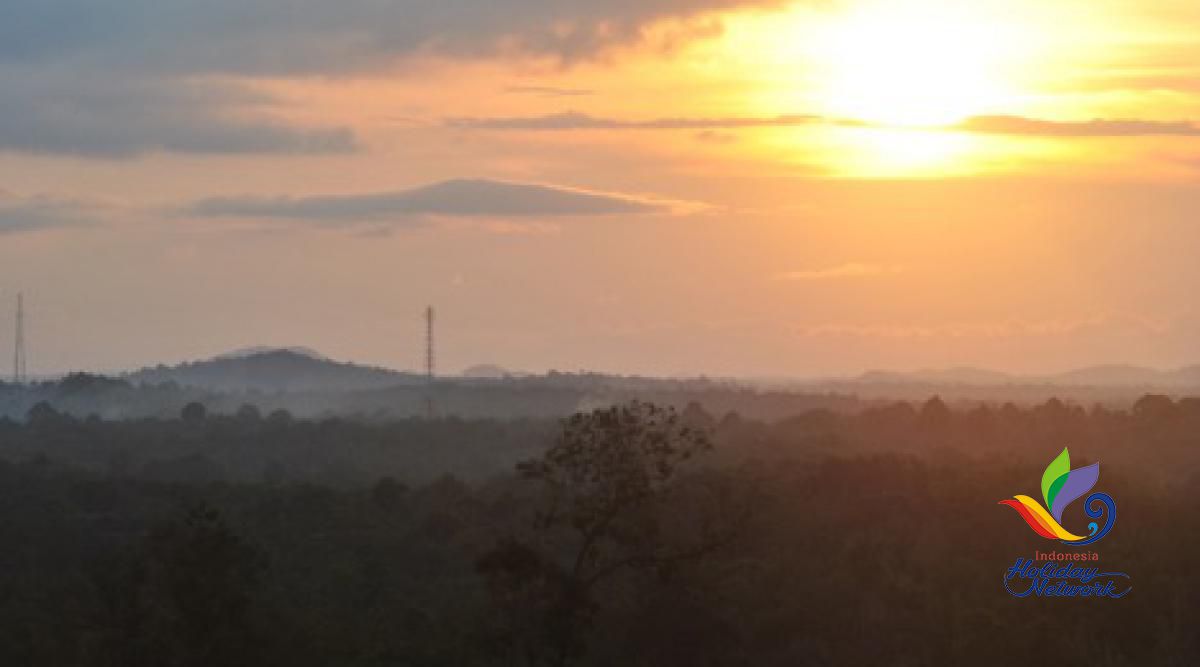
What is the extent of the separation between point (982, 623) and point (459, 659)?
67.9 feet

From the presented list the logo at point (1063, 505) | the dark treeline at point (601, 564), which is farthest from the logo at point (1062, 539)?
the dark treeline at point (601, 564)

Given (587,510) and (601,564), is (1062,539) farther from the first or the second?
(587,510)

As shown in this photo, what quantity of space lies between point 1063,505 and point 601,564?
27.9 m

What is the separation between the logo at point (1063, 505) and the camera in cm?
8625

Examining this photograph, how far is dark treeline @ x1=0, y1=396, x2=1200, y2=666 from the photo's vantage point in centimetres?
5712

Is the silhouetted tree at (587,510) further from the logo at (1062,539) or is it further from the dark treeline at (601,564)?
the logo at (1062,539)

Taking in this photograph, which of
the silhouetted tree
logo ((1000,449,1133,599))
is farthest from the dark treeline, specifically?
logo ((1000,449,1133,599))

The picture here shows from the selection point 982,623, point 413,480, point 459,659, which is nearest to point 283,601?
point 459,659

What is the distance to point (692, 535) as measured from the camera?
8081cm

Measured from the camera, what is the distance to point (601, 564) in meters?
73.3

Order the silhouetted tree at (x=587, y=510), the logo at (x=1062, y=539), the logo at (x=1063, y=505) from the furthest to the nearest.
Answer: the logo at (x=1063, y=505) → the logo at (x=1062, y=539) → the silhouetted tree at (x=587, y=510)

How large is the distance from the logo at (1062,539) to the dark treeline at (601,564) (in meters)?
0.83

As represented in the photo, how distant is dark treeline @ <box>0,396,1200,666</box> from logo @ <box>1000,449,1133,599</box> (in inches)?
32.7

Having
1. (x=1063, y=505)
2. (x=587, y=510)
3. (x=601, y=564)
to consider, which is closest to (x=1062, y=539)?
(x=1063, y=505)
